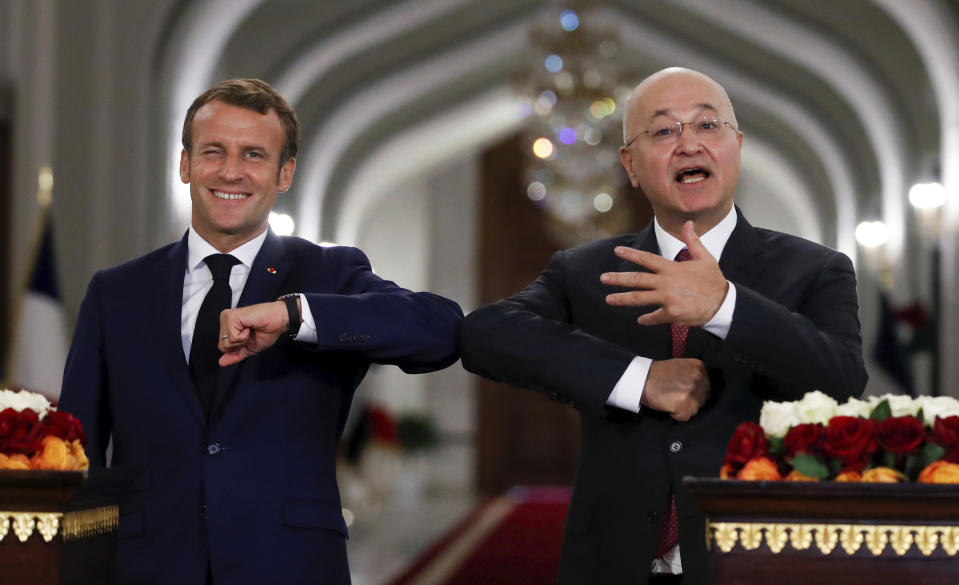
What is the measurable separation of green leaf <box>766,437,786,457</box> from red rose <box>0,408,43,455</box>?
118 centimetres

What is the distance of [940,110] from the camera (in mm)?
10711

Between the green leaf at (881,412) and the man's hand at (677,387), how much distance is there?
0.44 metres

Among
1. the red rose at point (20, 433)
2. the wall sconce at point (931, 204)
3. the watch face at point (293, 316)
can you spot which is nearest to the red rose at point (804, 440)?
the watch face at point (293, 316)

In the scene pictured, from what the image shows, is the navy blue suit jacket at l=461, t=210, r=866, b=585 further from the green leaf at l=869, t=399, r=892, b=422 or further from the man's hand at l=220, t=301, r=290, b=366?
the man's hand at l=220, t=301, r=290, b=366

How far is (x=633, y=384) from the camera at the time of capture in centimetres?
249

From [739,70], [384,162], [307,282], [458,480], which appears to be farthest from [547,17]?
[307,282]

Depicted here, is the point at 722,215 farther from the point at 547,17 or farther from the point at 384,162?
the point at 384,162

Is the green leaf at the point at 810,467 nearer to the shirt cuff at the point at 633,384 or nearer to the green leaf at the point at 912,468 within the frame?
the green leaf at the point at 912,468

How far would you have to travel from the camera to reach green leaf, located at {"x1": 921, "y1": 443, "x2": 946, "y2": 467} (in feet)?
6.45

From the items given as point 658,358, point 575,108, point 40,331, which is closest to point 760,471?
point 658,358

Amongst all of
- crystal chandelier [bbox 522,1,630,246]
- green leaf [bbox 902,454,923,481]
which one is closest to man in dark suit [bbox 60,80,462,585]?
green leaf [bbox 902,454,923,481]

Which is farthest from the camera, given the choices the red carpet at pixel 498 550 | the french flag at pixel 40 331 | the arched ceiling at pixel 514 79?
the arched ceiling at pixel 514 79

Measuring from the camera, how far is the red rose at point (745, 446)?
6.62ft

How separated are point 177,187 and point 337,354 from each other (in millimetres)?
7676
